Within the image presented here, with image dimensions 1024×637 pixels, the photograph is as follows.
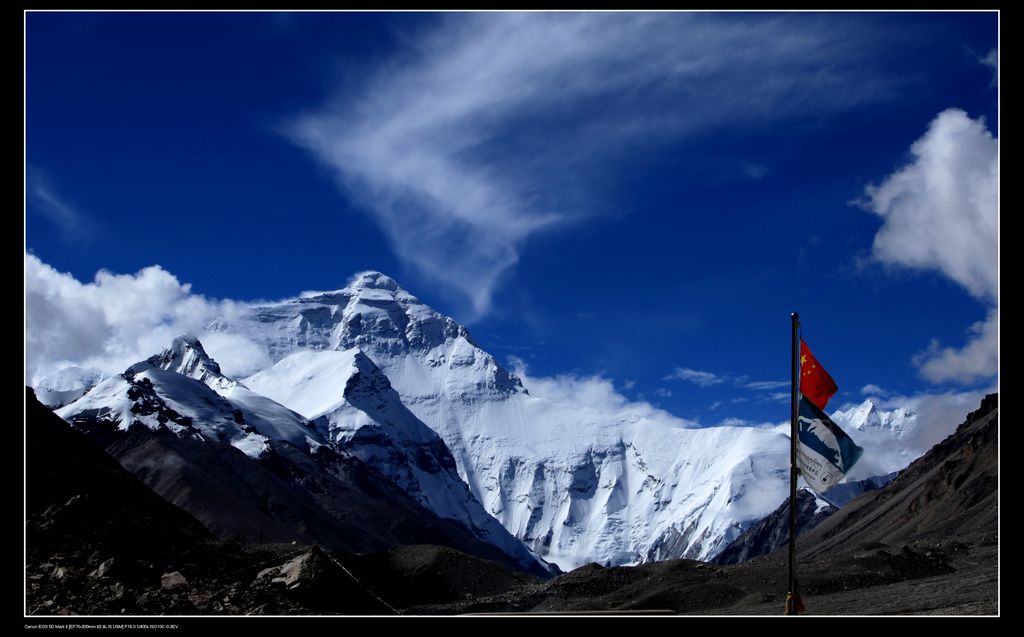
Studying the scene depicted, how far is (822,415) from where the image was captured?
2127 cm

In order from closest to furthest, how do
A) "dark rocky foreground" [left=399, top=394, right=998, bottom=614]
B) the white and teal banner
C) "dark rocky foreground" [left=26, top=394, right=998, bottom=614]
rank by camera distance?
the white and teal banner
"dark rocky foreground" [left=26, top=394, right=998, bottom=614]
"dark rocky foreground" [left=399, top=394, right=998, bottom=614]

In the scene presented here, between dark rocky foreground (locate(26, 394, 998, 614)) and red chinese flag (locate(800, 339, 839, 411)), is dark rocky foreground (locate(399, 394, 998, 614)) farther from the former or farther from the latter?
red chinese flag (locate(800, 339, 839, 411))

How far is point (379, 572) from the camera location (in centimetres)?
9150

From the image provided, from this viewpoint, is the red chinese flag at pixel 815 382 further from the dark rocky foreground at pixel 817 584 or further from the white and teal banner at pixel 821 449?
the dark rocky foreground at pixel 817 584

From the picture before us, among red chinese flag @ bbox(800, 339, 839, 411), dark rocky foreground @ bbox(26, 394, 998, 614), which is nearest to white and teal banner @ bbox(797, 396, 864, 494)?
red chinese flag @ bbox(800, 339, 839, 411)

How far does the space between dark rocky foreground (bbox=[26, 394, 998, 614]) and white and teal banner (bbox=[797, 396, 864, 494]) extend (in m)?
10.1

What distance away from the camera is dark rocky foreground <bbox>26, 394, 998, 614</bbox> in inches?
1390

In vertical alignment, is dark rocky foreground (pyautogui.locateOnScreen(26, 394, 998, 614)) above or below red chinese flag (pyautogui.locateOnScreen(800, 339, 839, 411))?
below

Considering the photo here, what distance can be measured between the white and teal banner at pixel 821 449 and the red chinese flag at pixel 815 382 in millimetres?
146

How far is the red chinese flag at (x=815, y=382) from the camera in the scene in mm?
21438

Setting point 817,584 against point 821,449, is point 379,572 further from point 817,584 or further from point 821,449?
point 821,449

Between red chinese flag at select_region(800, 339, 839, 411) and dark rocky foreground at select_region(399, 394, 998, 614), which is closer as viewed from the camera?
red chinese flag at select_region(800, 339, 839, 411)
